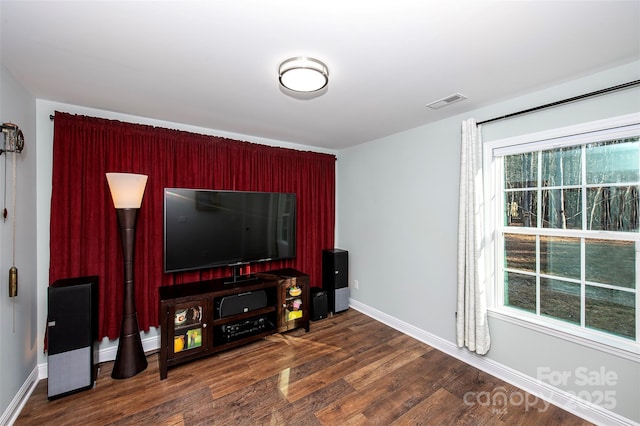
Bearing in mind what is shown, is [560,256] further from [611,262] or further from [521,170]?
[521,170]

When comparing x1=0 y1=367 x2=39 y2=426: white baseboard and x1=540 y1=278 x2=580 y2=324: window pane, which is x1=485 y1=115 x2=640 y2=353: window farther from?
x1=0 y1=367 x2=39 y2=426: white baseboard

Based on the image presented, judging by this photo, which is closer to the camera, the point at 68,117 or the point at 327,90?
the point at 327,90

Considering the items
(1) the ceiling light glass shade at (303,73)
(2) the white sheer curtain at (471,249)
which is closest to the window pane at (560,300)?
(2) the white sheer curtain at (471,249)

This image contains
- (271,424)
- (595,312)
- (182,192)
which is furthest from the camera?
(182,192)

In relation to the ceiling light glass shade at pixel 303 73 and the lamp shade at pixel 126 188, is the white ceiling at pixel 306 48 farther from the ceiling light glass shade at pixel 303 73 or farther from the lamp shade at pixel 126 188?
the lamp shade at pixel 126 188

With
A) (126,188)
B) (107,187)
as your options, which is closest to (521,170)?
(126,188)

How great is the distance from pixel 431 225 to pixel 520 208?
81 centimetres

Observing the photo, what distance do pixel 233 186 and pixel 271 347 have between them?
187 centimetres

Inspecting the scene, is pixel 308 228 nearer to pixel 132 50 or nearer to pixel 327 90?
pixel 327 90

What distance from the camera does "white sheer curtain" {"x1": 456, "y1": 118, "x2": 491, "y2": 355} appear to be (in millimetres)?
2344

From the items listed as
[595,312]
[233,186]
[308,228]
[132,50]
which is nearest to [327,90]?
[132,50]

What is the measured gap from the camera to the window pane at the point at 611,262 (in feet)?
5.78

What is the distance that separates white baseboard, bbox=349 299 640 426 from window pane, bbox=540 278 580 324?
1.81ft

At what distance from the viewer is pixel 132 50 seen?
1.54 meters
